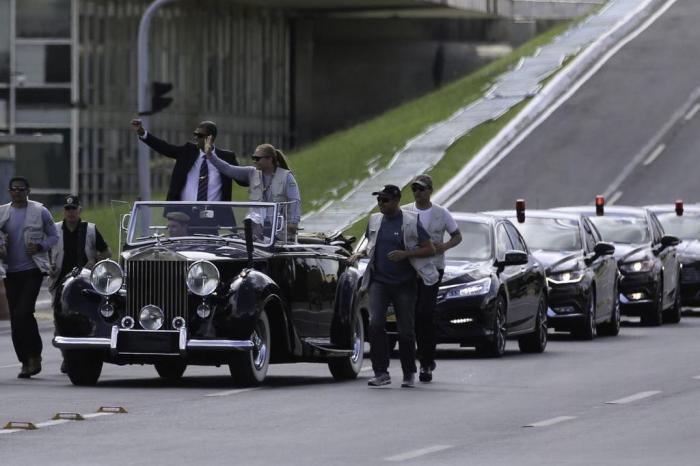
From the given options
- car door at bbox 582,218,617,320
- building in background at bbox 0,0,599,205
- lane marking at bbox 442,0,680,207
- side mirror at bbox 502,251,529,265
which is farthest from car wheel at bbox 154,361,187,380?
lane marking at bbox 442,0,680,207

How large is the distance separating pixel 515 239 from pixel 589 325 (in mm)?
2140

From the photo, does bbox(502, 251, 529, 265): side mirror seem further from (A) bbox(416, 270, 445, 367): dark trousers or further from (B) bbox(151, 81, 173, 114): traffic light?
(B) bbox(151, 81, 173, 114): traffic light

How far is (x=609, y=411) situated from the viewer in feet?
46.4

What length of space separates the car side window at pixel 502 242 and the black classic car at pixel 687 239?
8591 mm

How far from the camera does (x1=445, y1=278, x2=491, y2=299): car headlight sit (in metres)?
19.8

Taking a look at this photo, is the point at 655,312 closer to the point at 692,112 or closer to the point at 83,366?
the point at 83,366

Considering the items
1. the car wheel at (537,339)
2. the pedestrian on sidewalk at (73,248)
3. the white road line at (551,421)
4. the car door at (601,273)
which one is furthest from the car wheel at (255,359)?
the car door at (601,273)

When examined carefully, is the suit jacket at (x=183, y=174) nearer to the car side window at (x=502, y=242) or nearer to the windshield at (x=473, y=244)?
the windshield at (x=473, y=244)

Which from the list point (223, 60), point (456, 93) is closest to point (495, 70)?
point (456, 93)

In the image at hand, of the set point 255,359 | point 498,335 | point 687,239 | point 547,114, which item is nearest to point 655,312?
point 687,239

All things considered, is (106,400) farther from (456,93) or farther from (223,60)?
(223,60)

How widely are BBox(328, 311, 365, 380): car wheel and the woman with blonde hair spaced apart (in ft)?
3.25

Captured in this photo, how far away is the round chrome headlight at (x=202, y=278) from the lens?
15.6 metres

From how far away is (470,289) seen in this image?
19859 mm
